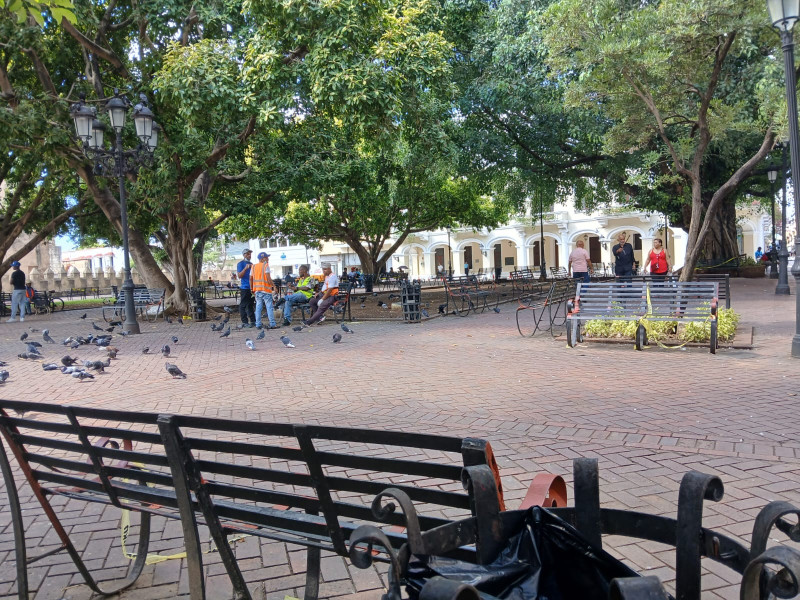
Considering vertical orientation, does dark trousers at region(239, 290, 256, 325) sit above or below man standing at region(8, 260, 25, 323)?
below

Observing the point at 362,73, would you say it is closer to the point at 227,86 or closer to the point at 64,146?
the point at 227,86

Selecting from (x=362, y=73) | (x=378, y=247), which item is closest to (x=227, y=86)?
(x=362, y=73)

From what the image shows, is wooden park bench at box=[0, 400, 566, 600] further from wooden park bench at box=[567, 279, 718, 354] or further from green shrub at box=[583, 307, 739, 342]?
green shrub at box=[583, 307, 739, 342]

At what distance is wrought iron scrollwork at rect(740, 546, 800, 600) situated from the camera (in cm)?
130

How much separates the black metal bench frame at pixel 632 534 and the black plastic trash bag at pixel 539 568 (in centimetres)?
4

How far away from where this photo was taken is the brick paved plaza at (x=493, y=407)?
124 inches

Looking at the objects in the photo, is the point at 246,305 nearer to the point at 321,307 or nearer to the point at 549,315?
the point at 321,307

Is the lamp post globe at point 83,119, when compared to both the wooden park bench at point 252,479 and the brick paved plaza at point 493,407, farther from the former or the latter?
the wooden park bench at point 252,479

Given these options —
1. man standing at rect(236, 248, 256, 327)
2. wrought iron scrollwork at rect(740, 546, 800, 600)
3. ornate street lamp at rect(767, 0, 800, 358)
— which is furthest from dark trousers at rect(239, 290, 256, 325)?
wrought iron scrollwork at rect(740, 546, 800, 600)

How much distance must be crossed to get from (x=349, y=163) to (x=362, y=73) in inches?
309

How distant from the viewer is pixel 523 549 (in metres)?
1.71

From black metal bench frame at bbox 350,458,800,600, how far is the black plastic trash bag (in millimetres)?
37

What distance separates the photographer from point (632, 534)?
5.73ft

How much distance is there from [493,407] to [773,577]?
4.55 metres
